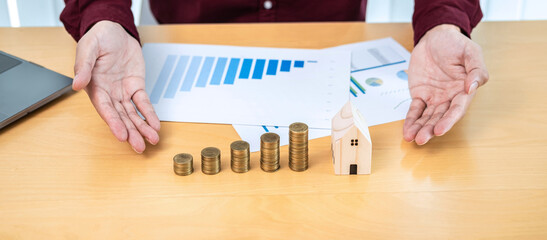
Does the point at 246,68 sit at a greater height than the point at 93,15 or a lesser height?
lesser

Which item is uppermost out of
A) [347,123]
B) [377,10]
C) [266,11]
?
[347,123]

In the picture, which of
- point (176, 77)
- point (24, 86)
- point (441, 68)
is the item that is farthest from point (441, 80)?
point (24, 86)

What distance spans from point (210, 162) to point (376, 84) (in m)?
0.45

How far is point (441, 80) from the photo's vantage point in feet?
3.68

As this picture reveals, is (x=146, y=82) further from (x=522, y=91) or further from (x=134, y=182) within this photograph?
(x=522, y=91)

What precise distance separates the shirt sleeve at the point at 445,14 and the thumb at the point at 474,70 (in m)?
0.15

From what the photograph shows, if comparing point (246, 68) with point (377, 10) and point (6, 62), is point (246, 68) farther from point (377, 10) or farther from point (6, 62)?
point (377, 10)

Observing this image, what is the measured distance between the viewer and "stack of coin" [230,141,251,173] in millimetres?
905

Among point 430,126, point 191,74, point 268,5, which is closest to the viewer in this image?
point 430,126

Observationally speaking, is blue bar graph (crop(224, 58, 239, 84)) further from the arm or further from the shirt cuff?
the arm

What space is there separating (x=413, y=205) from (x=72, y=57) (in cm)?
86

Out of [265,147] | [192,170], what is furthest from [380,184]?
[192,170]

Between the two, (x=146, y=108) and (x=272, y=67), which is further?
(x=272, y=67)

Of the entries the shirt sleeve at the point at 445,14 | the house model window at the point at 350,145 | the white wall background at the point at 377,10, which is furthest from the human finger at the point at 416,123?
the white wall background at the point at 377,10
